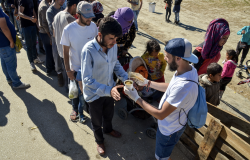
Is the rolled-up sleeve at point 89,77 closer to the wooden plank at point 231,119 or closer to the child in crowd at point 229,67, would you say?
the wooden plank at point 231,119

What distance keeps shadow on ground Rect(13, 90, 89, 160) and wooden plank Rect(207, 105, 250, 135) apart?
92.8 inches

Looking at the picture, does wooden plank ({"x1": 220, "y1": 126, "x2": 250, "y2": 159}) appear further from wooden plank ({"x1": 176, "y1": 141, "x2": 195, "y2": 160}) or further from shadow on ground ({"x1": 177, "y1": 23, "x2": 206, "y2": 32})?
shadow on ground ({"x1": 177, "y1": 23, "x2": 206, "y2": 32})

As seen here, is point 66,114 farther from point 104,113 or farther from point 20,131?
point 104,113

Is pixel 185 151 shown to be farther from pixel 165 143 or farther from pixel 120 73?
pixel 120 73

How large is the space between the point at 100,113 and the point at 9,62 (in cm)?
294

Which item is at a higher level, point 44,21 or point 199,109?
point 44,21

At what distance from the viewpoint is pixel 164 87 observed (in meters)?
2.70

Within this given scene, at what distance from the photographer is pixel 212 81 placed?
10.7 feet

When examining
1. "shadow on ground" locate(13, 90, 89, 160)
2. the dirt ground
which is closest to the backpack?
"shadow on ground" locate(13, 90, 89, 160)

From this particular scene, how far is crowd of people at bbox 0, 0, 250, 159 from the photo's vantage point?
6.85ft

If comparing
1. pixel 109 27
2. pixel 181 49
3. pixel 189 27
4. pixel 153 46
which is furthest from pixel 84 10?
pixel 189 27

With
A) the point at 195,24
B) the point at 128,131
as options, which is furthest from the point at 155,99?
the point at 195,24

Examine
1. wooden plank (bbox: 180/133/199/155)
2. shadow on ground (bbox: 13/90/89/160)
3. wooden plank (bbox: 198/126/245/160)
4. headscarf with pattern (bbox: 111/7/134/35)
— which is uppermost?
headscarf with pattern (bbox: 111/7/134/35)

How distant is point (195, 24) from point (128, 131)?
965 cm
